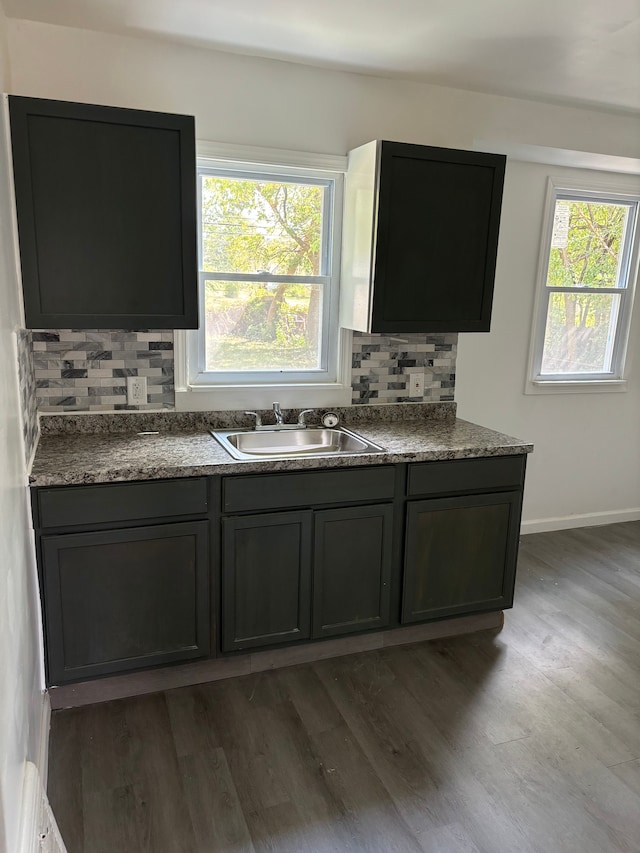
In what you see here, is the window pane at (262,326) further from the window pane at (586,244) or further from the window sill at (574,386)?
the window pane at (586,244)

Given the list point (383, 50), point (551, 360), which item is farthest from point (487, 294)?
point (551, 360)

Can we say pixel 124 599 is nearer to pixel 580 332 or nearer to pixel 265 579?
pixel 265 579

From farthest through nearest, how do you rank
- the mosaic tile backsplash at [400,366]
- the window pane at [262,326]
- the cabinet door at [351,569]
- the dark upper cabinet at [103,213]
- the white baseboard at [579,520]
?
1. the white baseboard at [579,520]
2. the mosaic tile backsplash at [400,366]
3. the window pane at [262,326]
4. the cabinet door at [351,569]
5. the dark upper cabinet at [103,213]

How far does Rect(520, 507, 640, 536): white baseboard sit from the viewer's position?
408 centimetres

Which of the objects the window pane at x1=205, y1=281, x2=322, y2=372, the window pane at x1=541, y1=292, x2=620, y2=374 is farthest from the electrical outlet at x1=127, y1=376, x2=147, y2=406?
the window pane at x1=541, y1=292, x2=620, y2=374

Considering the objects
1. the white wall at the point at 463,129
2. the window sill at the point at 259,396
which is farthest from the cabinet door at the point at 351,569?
the white wall at the point at 463,129

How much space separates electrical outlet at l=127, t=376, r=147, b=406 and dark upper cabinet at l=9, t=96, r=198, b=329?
37 centimetres

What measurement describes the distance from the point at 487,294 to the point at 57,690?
2.38m

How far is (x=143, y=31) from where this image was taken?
2.37 meters

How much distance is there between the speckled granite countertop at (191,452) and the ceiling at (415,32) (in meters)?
1.52

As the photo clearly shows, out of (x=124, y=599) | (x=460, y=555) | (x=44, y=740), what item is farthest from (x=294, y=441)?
(x=44, y=740)

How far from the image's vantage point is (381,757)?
2102 millimetres

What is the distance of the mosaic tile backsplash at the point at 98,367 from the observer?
100 inches

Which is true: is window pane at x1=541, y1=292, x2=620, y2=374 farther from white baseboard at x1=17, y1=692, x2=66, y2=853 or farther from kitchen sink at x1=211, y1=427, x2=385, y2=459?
white baseboard at x1=17, y1=692, x2=66, y2=853
